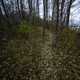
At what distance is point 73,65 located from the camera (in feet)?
10.9

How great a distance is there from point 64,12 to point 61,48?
14.7 feet

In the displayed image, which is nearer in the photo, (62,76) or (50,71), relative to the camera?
(62,76)

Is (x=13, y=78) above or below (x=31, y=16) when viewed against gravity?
below

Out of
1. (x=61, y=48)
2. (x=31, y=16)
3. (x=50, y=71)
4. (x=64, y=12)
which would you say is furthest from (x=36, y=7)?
(x=50, y=71)

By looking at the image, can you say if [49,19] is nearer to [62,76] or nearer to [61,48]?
Answer: [61,48]

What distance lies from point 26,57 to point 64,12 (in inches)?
226

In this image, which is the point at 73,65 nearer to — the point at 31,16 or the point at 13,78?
the point at 13,78

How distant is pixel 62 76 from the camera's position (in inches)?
113

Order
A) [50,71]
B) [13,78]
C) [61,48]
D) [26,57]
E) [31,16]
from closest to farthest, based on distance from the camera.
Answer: [13,78]
[50,71]
[26,57]
[61,48]
[31,16]

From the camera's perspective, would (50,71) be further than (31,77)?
Yes

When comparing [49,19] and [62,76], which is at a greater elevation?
[49,19]

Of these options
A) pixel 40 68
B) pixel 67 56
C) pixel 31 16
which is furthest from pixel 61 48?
pixel 31 16

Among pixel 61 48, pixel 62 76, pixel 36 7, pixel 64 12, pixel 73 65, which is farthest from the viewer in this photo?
pixel 36 7

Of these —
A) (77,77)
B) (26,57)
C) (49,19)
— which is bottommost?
(77,77)
